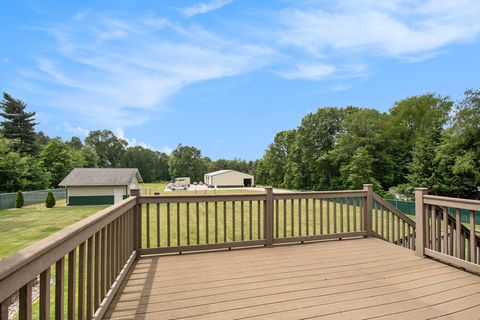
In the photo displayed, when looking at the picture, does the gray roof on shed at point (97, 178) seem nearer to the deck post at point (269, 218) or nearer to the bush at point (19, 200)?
the bush at point (19, 200)

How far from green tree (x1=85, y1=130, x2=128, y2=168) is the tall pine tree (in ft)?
78.5

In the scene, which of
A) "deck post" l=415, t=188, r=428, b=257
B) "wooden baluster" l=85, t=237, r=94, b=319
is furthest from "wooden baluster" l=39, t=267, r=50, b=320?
"deck post" l=415, t=188, r=428, b=257

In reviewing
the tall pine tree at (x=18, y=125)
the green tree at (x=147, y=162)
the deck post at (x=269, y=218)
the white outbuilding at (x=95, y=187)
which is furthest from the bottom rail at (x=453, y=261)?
the green tree at (x=147, y=162)

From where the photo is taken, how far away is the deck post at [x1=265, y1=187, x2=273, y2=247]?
4.20 m

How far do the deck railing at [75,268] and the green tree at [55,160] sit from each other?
1219 inches

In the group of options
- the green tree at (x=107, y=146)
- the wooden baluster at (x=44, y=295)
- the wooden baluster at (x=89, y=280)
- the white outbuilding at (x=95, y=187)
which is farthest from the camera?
the green tree at (x=107, y=146)

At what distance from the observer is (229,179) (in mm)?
46375

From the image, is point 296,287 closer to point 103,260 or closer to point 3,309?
point 103,260

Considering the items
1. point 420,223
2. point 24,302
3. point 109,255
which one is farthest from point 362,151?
point 24,302

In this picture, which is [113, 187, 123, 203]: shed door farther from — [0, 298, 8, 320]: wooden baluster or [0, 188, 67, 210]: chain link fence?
[0, 298, 8, 320]: wooden baluster

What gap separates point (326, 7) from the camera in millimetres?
7535

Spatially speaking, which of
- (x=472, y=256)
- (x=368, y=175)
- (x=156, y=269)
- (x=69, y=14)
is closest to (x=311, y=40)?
(x=69, y=14)

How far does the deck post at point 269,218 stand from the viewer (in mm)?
4199

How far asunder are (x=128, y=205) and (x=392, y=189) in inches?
990
